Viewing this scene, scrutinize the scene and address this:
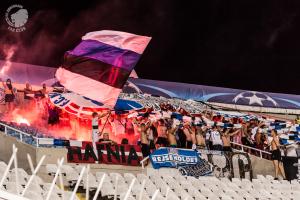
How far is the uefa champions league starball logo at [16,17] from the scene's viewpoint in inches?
730

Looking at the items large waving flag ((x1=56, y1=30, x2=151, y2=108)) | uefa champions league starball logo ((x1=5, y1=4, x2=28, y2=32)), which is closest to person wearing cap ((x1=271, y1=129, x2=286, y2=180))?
large waving flag ((x1=56, y1=30, x2=151, y2=108))

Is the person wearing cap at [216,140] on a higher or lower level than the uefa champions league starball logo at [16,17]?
lower

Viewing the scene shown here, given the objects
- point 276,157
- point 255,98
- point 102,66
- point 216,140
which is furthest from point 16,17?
point 276,157

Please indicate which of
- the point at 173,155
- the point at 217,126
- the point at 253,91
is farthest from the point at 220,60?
the point at 173,155

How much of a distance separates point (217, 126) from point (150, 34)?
4.19 m

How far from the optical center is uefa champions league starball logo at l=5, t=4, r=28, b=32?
1853 centimetres

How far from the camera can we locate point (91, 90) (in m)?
15.5

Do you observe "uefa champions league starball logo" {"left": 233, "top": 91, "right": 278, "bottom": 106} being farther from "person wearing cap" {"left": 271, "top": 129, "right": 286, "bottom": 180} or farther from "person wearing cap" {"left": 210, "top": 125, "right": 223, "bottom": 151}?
"person wearing cap" {"left": 210, "top": 125, "right": 223, "bottom": 151}

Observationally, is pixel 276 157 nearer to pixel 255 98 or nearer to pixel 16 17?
pixel 255 98

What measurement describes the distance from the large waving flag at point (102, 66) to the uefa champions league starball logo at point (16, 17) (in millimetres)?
2422

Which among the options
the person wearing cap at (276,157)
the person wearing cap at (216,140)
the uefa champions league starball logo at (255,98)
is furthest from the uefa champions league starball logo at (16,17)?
the person wearing cap at (276,157)

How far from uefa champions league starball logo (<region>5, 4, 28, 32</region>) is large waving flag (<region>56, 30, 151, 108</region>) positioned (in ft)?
7.95

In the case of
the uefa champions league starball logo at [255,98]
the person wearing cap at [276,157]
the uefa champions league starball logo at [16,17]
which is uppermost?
the uefa champions league starball logo at [16,17]

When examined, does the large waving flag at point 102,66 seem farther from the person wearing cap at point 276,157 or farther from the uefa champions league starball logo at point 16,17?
the person wearing cap at point 276,157
